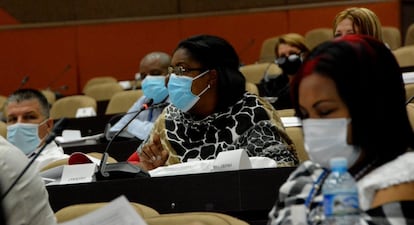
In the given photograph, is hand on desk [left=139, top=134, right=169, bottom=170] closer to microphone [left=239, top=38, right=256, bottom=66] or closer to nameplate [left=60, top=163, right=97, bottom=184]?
nameplate [left=60, top=163, right=97, bottom=184]

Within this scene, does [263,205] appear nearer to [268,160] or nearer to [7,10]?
[268,160]

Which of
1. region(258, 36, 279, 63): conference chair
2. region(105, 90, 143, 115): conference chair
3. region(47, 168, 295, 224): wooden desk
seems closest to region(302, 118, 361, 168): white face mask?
region(47, 168, 295, 224): wooden desk

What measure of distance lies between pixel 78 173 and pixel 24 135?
1587 millimetres

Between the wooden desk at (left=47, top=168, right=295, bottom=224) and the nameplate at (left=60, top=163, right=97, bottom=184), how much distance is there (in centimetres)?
16

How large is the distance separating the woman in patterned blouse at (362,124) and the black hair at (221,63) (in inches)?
80.3

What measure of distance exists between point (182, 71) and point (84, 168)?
2.61 feet

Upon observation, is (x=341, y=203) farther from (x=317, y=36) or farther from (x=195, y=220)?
(x=317, y=36)

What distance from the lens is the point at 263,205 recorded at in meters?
3.55

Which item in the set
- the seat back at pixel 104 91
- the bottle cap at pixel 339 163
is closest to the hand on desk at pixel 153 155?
the bottle cap at pixel 339 163

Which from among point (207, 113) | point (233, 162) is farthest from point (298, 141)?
point (233, 162)

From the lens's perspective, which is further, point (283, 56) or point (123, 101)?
point (123, 101)

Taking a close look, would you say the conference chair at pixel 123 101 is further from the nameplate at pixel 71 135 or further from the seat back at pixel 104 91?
the seat back at pixel 104 91

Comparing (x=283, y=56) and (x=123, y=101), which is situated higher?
(x=283, y=56)

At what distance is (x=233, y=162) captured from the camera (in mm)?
3676
